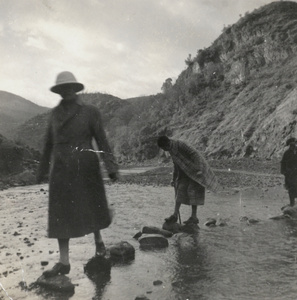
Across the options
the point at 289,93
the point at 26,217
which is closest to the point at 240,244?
the point at 26,217

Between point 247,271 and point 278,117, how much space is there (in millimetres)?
27223

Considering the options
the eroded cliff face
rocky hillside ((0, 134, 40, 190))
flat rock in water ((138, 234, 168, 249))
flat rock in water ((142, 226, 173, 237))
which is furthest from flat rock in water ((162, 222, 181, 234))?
the eroded cliff face

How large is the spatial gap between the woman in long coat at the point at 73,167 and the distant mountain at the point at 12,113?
75862 millimetres

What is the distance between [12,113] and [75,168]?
91.9m

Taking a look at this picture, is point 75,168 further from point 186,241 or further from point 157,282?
point 186,241

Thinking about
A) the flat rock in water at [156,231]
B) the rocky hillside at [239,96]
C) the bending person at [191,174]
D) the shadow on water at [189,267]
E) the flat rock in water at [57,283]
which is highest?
the rocky hillside at [239,96]

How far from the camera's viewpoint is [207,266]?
4.71 m

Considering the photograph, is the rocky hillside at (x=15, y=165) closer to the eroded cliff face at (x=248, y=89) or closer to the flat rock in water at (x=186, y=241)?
the flat rock in water at (x=186, y=241)

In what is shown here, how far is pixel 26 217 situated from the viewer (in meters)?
9.06

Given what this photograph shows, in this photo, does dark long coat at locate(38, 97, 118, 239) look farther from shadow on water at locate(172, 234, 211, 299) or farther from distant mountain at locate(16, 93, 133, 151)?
distant mountain at locate(16, 93, 133, 151)

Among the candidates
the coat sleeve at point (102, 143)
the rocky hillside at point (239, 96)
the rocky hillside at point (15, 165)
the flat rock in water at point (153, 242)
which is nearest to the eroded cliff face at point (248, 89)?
the rocky hillside at point (239, 96)

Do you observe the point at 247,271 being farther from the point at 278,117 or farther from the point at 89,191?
the point at 278,117

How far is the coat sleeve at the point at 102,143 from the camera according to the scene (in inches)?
183

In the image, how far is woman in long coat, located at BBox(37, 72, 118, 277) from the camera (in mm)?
4457
